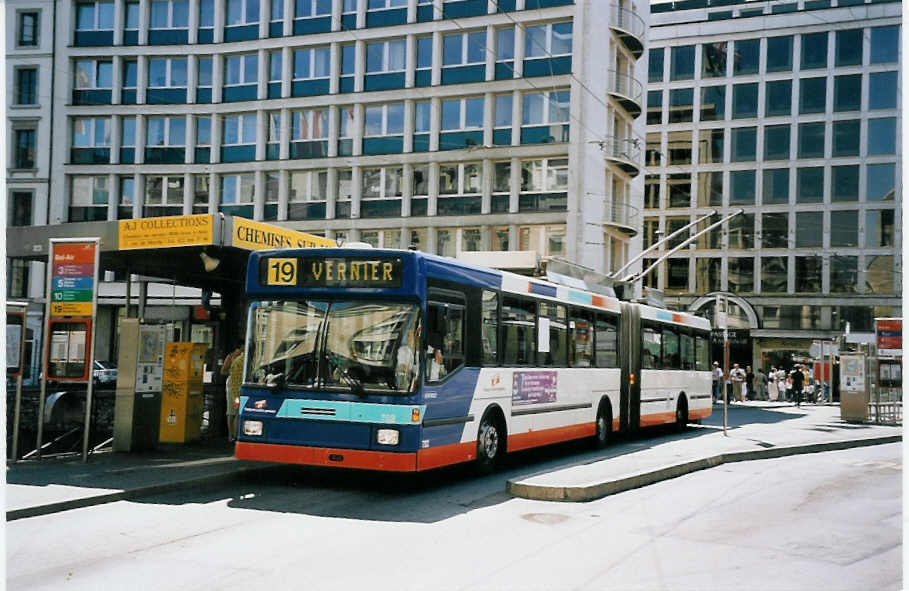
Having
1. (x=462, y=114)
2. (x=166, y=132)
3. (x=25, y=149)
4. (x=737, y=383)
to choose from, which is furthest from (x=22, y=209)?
(x=737, y=383)

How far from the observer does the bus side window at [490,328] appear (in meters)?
13.2

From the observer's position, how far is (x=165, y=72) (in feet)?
162

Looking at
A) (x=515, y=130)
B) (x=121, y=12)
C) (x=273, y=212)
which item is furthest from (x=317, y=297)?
(x=121, y=12)

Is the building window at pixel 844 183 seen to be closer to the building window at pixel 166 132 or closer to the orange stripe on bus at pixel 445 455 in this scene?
the building window at pixel 166 132

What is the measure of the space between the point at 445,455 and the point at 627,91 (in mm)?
37591

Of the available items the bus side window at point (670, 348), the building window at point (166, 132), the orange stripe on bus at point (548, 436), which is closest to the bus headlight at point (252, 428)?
the orange stripe on bus at point (548, 436)

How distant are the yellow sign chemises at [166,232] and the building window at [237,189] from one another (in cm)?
3444

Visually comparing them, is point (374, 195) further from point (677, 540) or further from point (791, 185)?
point (677, 540)

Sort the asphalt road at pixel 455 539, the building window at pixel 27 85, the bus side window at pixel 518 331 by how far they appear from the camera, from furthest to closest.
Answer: the building window at pixel 27 85 → the bus side window at pixel 518 331 → the asphalt road at pixel 455 539

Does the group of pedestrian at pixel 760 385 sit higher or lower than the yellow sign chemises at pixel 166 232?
lower

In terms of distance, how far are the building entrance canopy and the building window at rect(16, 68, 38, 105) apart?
1434 inches

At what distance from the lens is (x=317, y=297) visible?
11.7 m

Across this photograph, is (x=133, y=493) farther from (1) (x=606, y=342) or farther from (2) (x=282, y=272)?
(1) (x=606, y=342)

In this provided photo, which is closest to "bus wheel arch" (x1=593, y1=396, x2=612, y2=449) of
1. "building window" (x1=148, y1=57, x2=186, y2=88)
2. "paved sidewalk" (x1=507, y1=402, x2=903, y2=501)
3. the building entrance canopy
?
"paved sidewalk" (x1=507, y1=402, x2=903, y2=501)
